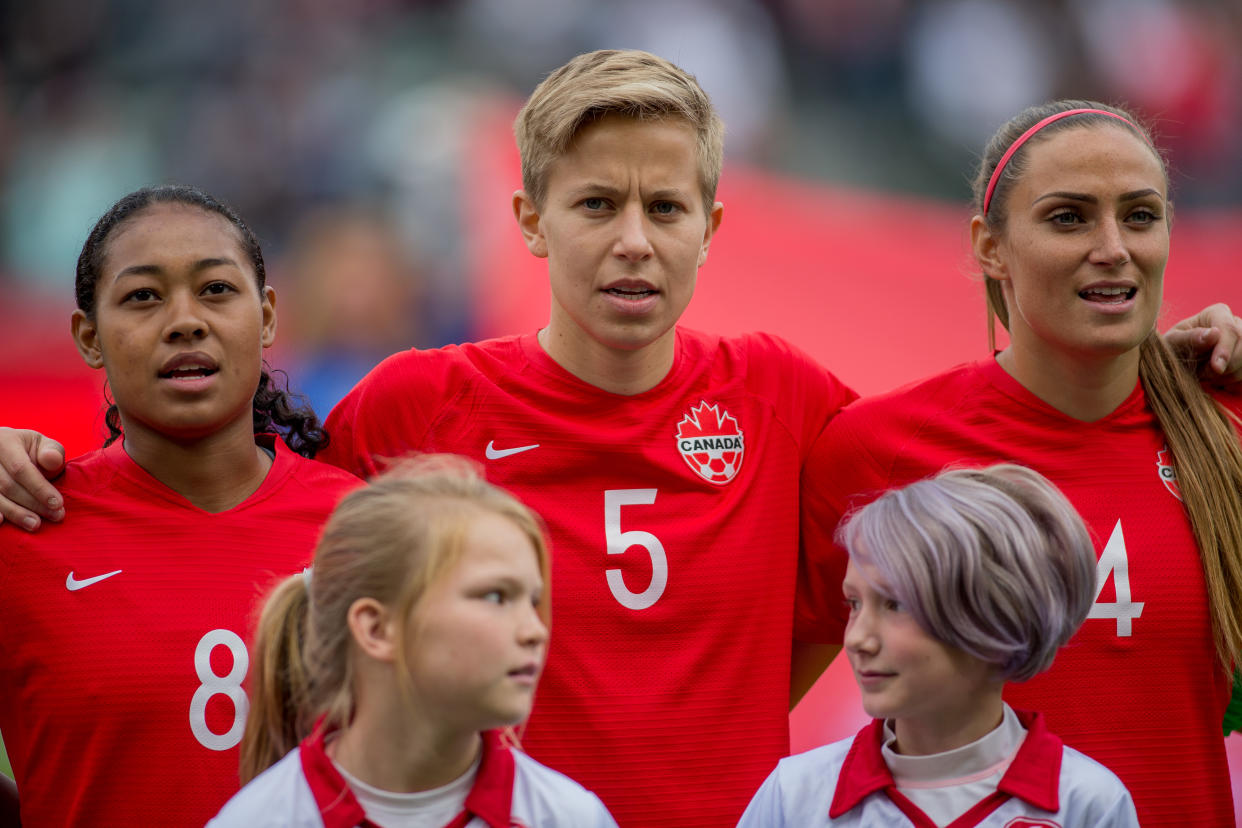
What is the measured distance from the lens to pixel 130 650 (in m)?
2.50

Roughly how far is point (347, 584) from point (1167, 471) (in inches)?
67.4

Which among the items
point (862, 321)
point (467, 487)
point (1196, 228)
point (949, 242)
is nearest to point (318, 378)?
point (862, 321)

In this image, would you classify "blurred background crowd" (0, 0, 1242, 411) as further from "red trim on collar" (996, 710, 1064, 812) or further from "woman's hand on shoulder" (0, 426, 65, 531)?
"red trim on collar" (996, 710, 1064, 812)

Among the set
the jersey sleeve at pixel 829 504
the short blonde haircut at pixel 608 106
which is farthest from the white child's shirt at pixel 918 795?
the short blonde haircut at pixel 608 106

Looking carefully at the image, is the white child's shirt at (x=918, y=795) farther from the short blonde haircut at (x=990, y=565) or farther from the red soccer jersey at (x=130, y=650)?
the red soccer jersey at (x=130, y=650)

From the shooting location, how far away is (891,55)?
9492mm

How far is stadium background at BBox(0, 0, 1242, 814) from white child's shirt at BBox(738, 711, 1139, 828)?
5.75m

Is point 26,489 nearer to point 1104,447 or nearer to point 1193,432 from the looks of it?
point 1104,447

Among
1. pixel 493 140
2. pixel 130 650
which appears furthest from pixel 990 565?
pixel 493 140

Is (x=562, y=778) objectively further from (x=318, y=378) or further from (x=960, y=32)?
(x=960, y=32)

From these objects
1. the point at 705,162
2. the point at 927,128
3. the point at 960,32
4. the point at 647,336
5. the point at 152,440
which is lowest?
the point at 152,440

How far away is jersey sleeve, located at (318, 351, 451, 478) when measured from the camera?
286cm

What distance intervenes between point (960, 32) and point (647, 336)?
7429 millimetres

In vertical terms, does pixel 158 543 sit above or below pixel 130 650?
above
